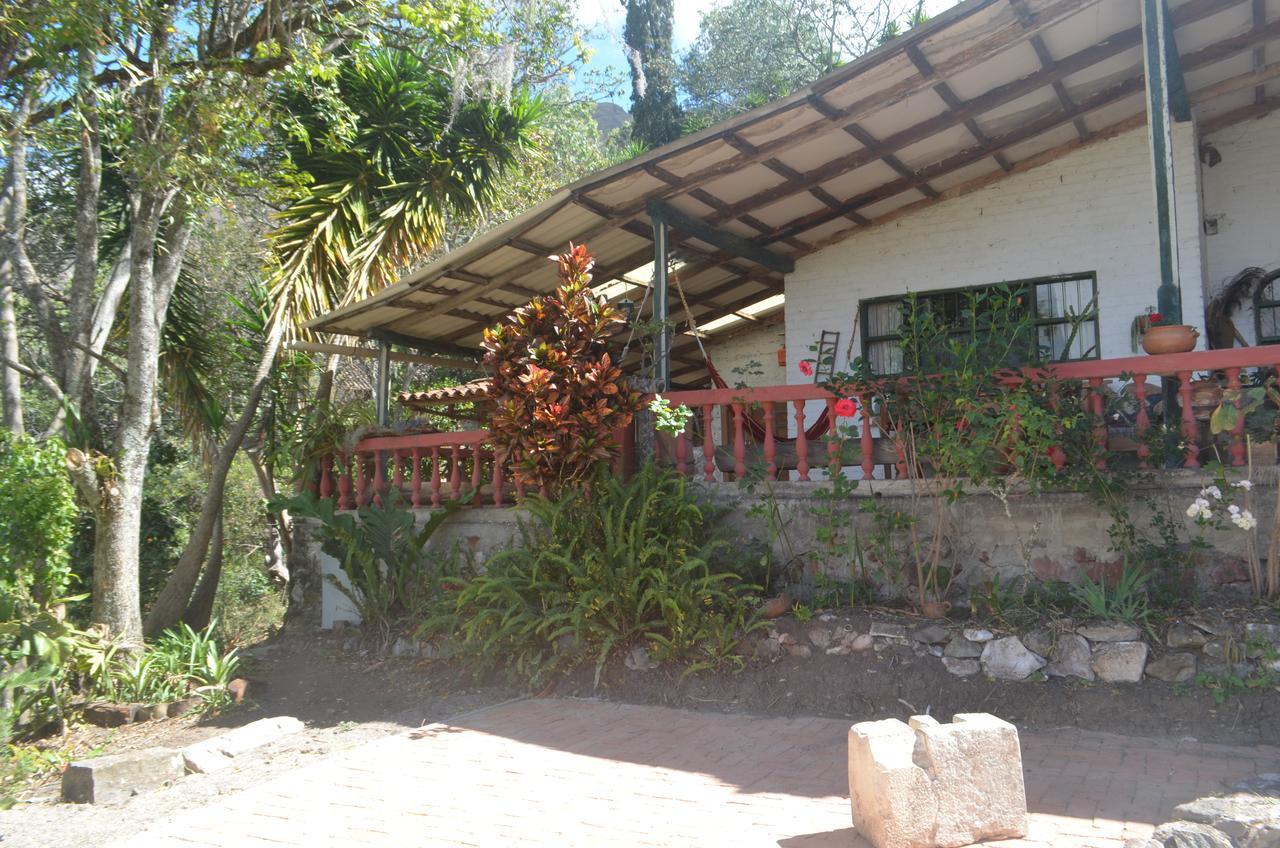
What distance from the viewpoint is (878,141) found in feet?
26.8

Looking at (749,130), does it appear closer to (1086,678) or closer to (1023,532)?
(1023,532)

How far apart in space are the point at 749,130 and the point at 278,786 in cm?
547

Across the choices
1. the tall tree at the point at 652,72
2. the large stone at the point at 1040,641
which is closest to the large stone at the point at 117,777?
the large stone at the point at 1040,641

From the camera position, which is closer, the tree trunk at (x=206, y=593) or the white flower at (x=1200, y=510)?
the white flower at (x=1200, y=510)

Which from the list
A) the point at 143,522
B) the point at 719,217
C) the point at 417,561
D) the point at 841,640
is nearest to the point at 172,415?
the point at 143,522

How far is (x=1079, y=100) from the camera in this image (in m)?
8.35

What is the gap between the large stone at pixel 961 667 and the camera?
5.58m

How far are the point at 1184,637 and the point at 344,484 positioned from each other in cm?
695

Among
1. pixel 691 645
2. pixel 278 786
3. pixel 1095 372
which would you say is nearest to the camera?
pixel 278 786

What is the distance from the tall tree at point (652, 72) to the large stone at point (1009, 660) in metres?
15.6

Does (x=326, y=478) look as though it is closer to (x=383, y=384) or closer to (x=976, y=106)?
(x=383, y=384)

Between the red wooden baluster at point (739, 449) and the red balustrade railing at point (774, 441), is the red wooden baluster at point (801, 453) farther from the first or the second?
the red wooden baluster at point (739, 449)

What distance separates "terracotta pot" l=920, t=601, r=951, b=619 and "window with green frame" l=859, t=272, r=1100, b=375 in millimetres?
3034

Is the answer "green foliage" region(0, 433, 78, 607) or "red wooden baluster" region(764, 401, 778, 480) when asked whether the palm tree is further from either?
"red wooden baluster" region(764, 401, 778, 480)
